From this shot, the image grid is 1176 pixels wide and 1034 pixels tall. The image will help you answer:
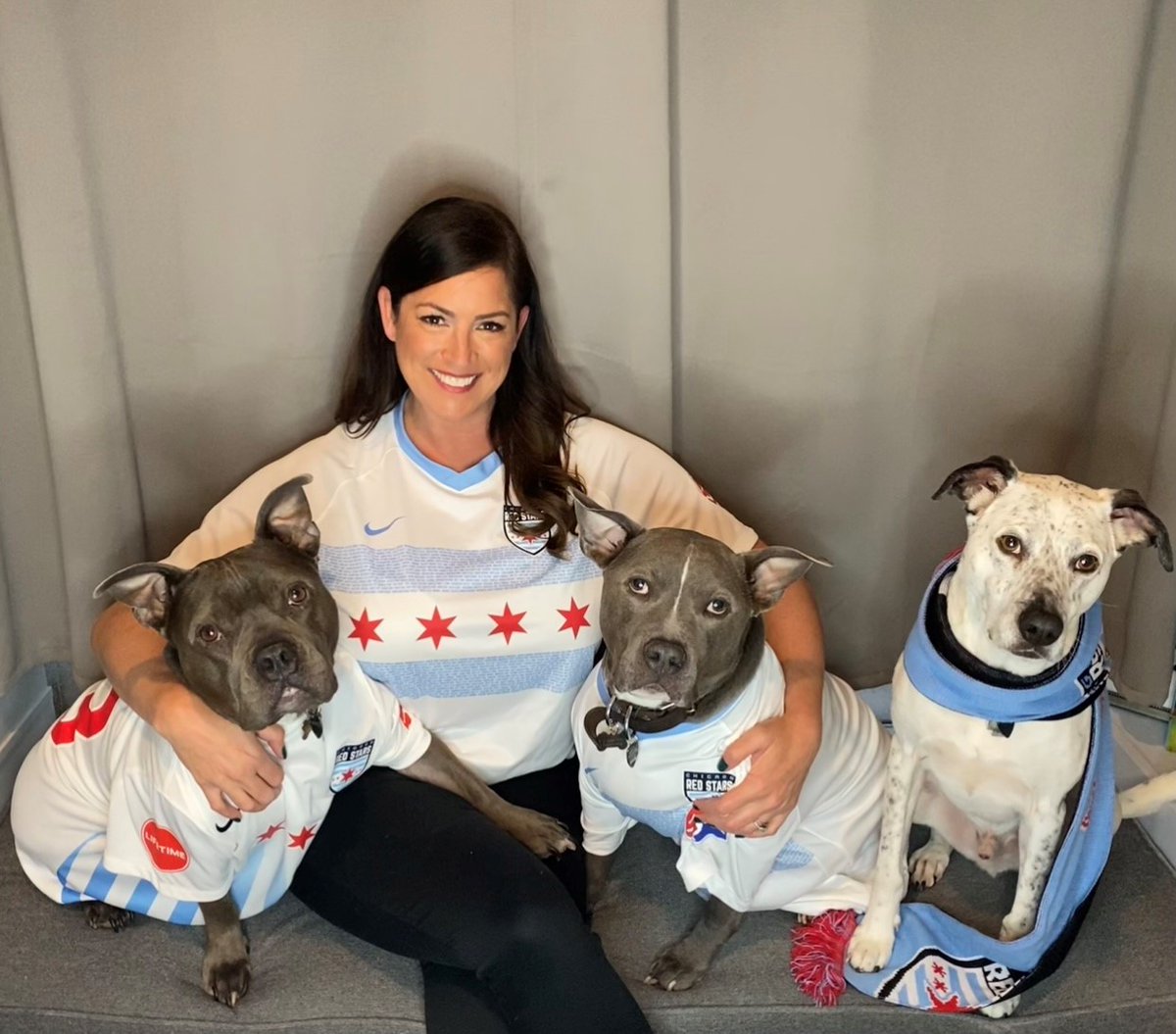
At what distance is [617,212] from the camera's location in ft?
8.34

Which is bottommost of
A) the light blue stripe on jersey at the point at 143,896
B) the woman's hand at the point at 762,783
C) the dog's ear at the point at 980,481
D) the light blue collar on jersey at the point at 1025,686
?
the light blue stripe on jersey at the point at 143,896

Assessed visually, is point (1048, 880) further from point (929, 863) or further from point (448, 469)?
point (448, 469)

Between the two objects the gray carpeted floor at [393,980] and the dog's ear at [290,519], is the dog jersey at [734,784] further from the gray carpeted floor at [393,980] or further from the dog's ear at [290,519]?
the dog's ear at [290,519]

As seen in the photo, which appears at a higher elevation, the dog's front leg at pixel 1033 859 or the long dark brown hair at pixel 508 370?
the long dark brown hair at pixel 508 370

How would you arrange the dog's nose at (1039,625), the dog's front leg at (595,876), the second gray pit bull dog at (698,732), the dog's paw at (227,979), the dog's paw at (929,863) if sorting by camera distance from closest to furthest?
the dog's nose at (1039,625)
the second gray pit bull dog at (698,732)
the dog's paw at (227,979)
the dog's front leg at (595,876)
the dog's paw at (929,863)

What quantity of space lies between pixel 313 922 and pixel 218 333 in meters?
1.25

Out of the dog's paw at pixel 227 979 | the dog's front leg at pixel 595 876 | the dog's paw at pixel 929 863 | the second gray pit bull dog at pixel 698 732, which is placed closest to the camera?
the second gray pit bull dog at pixel 698 732

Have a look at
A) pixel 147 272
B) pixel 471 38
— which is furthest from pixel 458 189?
pixel 147 272

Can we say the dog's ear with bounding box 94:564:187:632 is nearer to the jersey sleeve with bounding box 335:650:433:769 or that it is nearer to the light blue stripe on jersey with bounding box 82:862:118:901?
the jersey sleeve with bounding box 335:650:433:769

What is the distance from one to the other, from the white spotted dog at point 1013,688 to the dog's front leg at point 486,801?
24.7 inches

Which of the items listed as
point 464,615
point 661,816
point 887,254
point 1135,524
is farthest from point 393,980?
point 887,254

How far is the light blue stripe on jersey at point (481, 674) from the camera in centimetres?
239

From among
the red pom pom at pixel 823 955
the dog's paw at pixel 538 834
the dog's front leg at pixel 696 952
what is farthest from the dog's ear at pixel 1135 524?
the dog's paw at pixel 538 834

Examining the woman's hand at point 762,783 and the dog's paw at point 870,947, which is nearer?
the woman's hand at point 762,783
